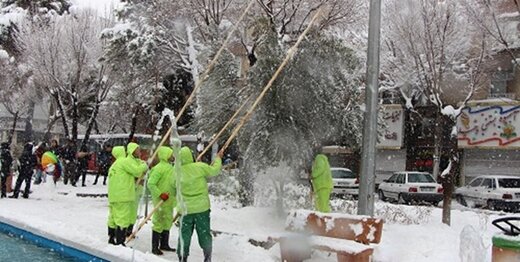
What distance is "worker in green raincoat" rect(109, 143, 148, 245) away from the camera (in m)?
8.67

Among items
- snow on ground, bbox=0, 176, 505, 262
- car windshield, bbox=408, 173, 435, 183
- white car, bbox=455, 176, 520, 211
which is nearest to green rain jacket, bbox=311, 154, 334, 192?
snow on ground, bbox=0, 176, 505, 262

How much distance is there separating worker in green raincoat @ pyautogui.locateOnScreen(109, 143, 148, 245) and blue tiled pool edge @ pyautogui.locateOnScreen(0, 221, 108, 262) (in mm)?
513

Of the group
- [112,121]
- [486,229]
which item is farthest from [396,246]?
[112,121]


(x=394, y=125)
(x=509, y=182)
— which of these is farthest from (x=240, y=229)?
(x=394, y=125)

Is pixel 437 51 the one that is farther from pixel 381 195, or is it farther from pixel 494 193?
pixel 381 195

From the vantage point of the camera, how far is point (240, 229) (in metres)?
11.1

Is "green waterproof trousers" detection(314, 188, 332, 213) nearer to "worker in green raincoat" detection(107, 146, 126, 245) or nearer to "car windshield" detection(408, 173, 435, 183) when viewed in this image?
"worker in green raincoat" detection(107, 146, 126, 245)

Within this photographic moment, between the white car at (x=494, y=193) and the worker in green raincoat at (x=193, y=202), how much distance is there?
16531 mm

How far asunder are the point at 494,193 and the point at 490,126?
7773mm

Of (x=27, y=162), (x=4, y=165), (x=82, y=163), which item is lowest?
(x=82, y=163)

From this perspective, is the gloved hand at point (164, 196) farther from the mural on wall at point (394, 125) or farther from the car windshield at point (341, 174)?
the mural on wall at point (394, 125)

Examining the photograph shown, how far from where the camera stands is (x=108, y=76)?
89.8 feet

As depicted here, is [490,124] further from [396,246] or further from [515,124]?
[396,246]

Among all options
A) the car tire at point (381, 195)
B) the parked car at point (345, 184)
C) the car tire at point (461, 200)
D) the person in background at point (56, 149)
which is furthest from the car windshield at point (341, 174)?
the person in background at point (56, 149)
